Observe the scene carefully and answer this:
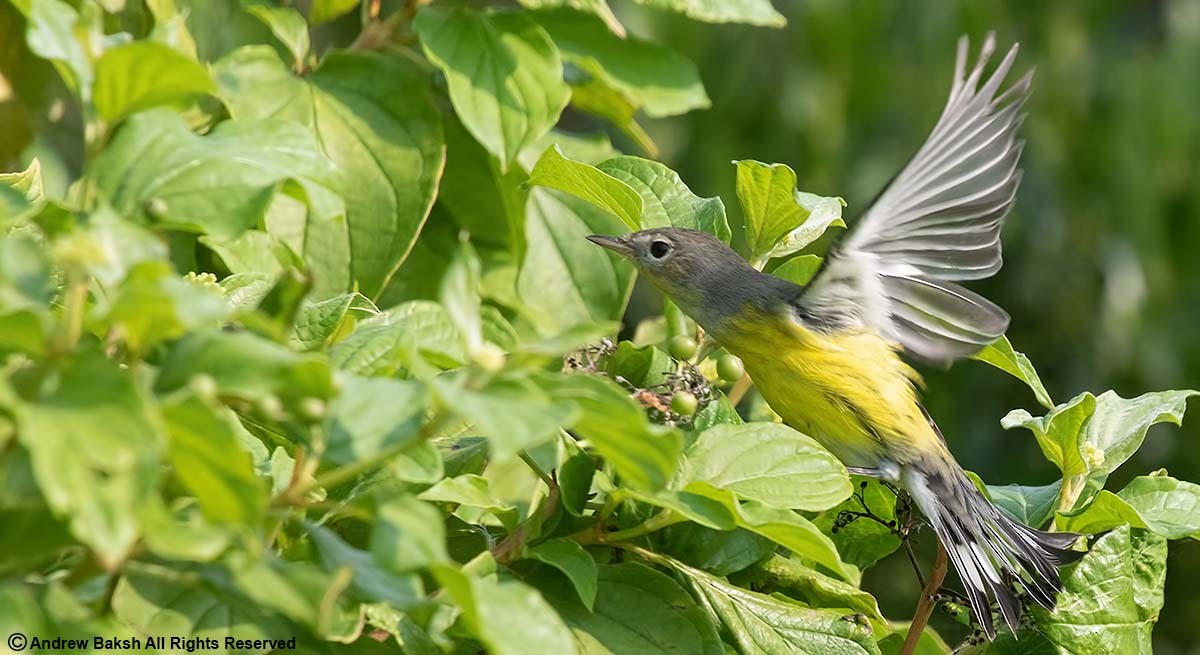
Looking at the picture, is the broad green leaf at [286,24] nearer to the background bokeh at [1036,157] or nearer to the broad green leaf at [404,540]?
the broad green leaf at [404,540]

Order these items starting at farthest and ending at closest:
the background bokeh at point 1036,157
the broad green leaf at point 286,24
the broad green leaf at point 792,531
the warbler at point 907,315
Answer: the background bokeh at point 1036,157, the broad green leaf at point 286,24, the warbler at point 907,315, the broad green leaf at point 792,531

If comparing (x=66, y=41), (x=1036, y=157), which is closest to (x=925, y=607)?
(x=66, y=41)

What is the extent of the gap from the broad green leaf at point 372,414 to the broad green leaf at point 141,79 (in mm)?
257

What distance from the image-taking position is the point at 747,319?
2232 mm

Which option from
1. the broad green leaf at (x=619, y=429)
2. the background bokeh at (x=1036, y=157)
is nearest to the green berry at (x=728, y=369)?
the broad green leaf at (x=619, y=429)

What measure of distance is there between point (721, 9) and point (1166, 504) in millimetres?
911

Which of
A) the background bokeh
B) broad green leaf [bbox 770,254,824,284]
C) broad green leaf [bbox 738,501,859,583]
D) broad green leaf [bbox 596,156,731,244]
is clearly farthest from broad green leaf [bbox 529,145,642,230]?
the background bokeh

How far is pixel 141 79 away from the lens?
38.4 inches

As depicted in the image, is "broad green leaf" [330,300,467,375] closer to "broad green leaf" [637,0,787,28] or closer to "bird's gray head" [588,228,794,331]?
"broad green leaf" [637,0,787,28]

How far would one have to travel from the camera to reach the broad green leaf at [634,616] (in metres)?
1.25

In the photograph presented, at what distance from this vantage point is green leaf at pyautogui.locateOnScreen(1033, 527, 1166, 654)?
4.70 feet

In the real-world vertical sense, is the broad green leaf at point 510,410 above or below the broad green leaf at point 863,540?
above

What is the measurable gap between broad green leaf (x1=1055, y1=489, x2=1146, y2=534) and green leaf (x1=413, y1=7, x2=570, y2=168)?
2.66ft

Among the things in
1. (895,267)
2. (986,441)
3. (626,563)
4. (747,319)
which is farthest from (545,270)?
(986,441)
